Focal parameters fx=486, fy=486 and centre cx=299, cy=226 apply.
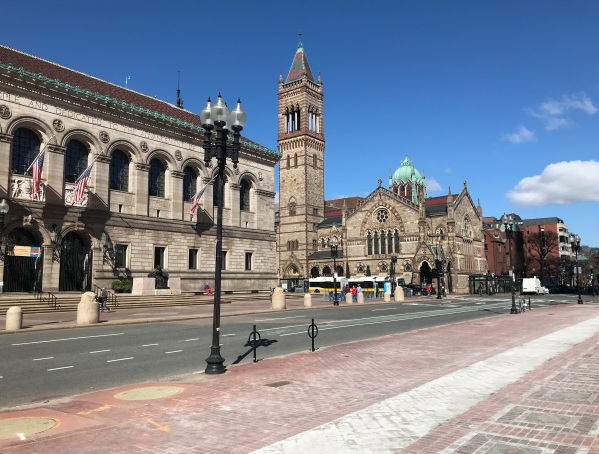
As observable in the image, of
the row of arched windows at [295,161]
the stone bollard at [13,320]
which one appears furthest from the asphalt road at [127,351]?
the row of arched windows at [295,161]

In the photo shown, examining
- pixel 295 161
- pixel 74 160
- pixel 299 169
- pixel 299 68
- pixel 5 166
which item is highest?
pixel 299 68

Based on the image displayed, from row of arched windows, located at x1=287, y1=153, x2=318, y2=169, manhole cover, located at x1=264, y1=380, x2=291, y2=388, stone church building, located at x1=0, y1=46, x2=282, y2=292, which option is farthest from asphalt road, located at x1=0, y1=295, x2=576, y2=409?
row of arched windows, located at x1=287, y1=153, x2=318, y2=169

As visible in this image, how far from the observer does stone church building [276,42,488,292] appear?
76.8m

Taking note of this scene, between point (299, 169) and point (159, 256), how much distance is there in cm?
5025

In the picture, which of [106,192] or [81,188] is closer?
[81,188]

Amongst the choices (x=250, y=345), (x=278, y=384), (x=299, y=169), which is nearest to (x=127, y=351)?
(x=250, y=345)

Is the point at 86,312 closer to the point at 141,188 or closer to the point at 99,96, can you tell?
the point at 141,188

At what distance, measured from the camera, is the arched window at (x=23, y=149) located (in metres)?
33.9

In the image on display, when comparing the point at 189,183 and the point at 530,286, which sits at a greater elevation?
the point at 189,183

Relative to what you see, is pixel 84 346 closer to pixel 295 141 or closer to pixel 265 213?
pixel 265 213

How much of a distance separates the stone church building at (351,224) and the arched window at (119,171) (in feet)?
143

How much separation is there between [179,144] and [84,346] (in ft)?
108

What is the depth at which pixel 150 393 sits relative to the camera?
8.60m

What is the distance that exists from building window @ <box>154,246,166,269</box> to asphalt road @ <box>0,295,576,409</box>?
2102 cm
